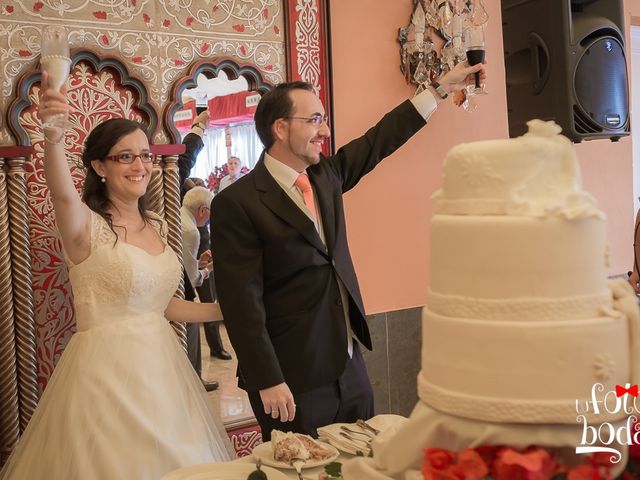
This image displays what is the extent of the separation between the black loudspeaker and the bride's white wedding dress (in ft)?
4.88

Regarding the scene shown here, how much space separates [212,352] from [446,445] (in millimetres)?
2062

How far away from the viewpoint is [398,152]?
3.69m

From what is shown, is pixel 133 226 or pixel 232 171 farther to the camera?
pixel 232 171

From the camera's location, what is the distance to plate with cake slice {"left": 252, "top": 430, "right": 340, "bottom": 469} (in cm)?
163

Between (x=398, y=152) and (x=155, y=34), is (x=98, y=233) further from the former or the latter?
(x=398, y=152)

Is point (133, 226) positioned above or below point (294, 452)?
above

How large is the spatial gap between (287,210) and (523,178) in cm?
115

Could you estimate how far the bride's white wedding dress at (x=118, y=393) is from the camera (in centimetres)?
221

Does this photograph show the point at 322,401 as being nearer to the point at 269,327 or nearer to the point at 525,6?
the point at 269,327

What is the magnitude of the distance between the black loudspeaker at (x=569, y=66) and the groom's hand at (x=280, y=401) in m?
1.40

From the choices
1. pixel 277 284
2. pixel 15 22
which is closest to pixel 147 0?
pixel 15 22

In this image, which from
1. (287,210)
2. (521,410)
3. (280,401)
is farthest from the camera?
(287,210)

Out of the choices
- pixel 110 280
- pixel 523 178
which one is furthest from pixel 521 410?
pixel 110 280

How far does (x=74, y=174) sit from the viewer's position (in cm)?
280
